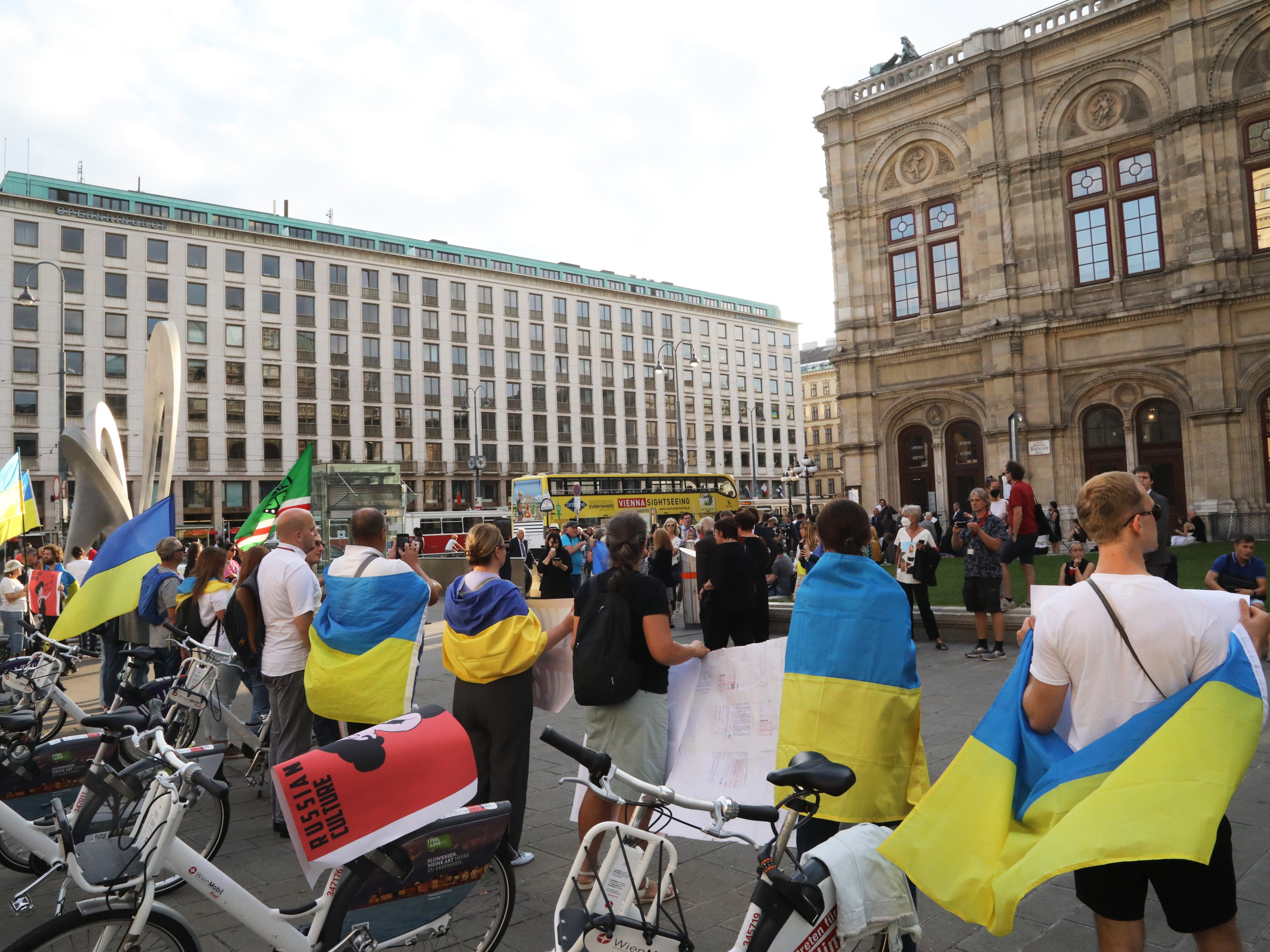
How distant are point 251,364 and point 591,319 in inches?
1212

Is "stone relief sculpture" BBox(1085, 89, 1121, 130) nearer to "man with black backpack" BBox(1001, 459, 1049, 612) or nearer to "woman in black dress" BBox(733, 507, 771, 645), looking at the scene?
"man with black backpack" BBox(1001, 459, 1049, 612)

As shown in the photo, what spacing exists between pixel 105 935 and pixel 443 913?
1127 millimetres

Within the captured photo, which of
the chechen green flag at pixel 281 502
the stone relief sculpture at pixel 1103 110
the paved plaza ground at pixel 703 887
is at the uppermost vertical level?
the stone relief sculpture at pixel 1103 110

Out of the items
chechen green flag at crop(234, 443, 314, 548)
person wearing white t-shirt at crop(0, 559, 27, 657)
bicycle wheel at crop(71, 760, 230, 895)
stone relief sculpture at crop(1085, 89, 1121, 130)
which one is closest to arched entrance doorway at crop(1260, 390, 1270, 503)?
stone relief sculpture at crop(1085, 89, 1121, 130)

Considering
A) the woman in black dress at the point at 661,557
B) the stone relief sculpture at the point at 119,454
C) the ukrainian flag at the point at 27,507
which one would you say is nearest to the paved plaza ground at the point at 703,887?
the woman in black dress at the point at 661,557

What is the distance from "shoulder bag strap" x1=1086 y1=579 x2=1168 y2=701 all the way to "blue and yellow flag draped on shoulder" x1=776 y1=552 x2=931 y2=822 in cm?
90

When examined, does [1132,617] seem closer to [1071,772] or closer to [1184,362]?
[1071,772]

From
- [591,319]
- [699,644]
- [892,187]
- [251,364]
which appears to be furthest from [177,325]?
[699,644]

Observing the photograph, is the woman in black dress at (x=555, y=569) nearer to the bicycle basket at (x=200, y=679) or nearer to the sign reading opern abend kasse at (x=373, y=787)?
the bicycle basket at (x=200, y=679)

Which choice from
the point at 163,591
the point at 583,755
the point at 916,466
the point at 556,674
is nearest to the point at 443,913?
the point at 583,755

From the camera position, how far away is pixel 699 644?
460 centimetres

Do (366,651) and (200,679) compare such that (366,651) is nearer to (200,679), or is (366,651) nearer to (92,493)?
(200,679)

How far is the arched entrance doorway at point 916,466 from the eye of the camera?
27891 millimetres

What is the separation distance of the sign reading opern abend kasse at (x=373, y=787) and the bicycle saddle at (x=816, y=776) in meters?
1.29
